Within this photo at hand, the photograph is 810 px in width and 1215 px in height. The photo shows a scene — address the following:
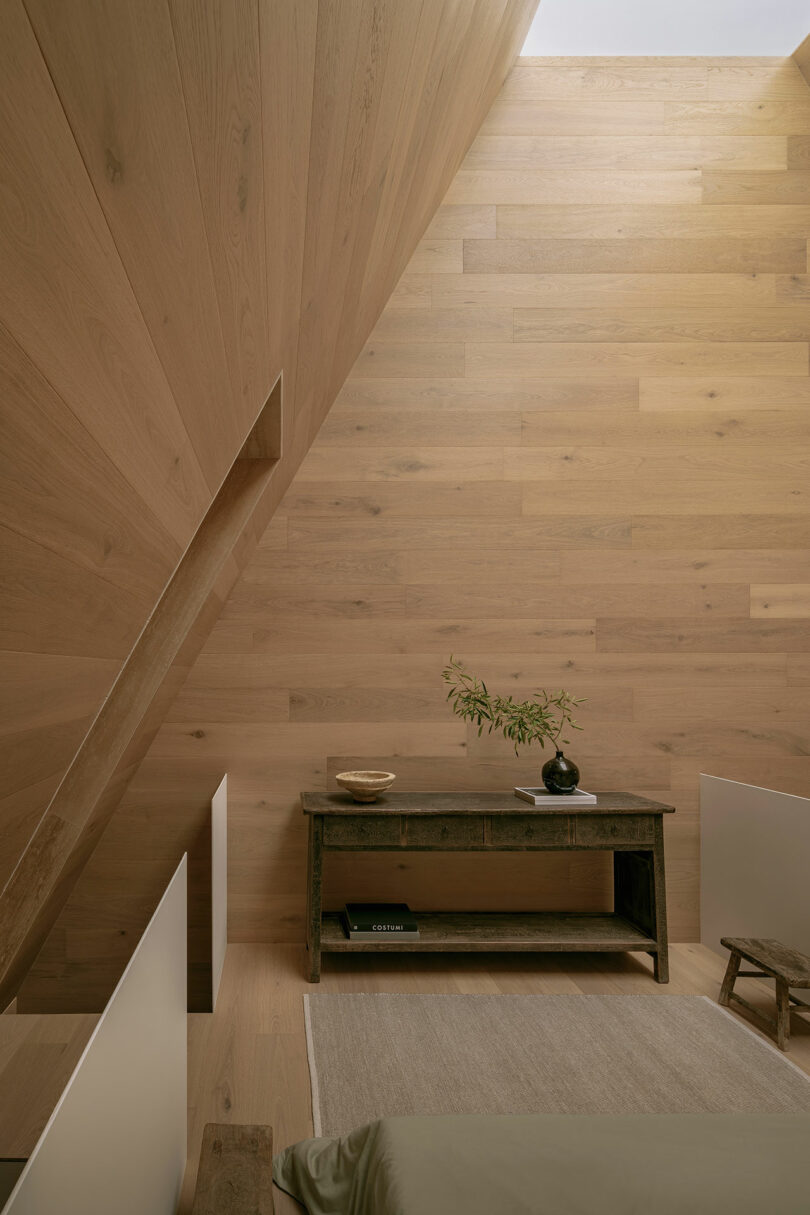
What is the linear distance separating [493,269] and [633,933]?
2.79m

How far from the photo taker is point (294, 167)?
3.29 ft

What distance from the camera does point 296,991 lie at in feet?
10.7

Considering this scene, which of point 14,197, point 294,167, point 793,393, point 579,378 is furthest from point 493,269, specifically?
point 14,197

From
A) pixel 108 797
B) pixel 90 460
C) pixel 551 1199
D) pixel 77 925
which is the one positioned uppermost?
pixel 90 460

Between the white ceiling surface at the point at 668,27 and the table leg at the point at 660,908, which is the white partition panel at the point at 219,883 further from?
the white ceiling surface at the point at 668,27

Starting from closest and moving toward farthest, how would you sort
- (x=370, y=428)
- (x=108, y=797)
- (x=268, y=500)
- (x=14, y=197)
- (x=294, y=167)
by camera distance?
(x=14, y=197) → (x=294, y=167) → (x=108, y=797) → (x=268, y=500) → (x=370, y=428)

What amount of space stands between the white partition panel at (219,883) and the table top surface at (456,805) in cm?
32

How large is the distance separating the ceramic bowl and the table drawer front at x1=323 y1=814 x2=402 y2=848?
0.09 meters

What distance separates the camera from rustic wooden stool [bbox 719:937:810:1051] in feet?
9.27

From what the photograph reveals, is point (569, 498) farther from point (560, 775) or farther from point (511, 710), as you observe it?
point (560, 775)

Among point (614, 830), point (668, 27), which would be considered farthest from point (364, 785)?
point (668, 27)

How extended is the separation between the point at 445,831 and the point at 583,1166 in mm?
1931

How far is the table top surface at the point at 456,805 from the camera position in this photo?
11.2ft

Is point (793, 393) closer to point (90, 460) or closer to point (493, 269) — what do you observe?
point (493, 269)
